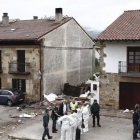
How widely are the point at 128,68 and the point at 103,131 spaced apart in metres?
5.65

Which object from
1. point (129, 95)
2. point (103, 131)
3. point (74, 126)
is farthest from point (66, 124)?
point (129, 95)

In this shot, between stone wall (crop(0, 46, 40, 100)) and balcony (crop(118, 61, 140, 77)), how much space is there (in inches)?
295

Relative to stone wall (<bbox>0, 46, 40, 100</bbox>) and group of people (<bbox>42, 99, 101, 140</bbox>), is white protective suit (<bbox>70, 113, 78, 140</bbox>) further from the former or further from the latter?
stone wall (<bbox>0, 46, 40, 100</bbox>)

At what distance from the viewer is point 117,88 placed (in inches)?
689

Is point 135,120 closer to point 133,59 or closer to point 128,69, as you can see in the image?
point 128,69

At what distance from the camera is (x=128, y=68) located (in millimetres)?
16891

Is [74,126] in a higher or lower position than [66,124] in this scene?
lower

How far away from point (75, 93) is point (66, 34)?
5.98m

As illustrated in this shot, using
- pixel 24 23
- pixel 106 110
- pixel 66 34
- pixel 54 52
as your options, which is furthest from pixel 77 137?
pixel 24 23

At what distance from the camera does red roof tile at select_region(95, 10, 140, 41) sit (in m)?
16.5

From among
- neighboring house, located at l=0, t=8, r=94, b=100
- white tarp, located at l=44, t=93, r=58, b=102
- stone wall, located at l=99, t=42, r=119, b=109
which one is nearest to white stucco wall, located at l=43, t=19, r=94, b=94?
neighboring house, located at l=0, t=8, r=94, b=100

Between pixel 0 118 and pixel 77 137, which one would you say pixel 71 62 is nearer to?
pixel 0 118

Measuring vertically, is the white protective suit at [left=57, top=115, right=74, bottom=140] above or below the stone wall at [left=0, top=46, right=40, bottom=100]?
below

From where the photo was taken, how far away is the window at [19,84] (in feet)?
72.2
